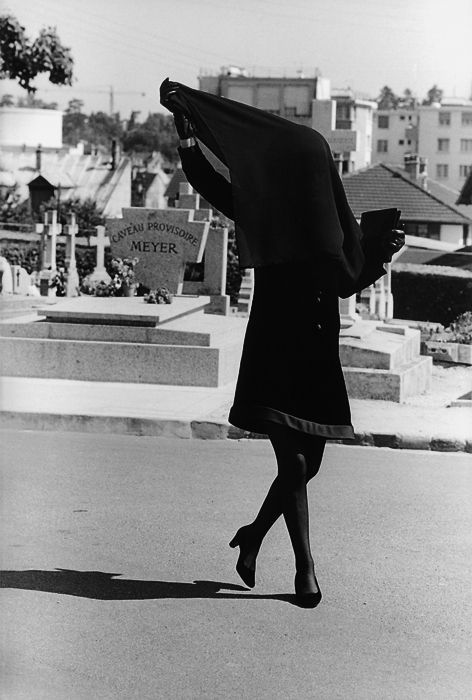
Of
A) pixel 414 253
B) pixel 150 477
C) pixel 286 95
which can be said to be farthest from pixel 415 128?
pixel 150 477

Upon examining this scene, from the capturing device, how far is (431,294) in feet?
78.6

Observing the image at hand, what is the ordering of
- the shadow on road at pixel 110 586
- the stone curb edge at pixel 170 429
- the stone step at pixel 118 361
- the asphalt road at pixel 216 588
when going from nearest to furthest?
the asphalt road at pixel 216 588, the shadow on road at pixel 110 586, the stone curb edge at pixel 170 429, the stone step at pixel 118 361

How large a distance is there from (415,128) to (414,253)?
79322 millimetres

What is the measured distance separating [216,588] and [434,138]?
10812 cm

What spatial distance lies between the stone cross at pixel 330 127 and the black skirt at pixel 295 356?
31.4 feet

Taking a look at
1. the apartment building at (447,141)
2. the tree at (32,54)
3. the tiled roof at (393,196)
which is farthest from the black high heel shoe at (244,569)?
the apartment building at (447,141)

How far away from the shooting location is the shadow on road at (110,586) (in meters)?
5.36

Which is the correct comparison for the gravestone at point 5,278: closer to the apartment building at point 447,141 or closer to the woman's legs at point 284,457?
the woman's legs at point 284,457

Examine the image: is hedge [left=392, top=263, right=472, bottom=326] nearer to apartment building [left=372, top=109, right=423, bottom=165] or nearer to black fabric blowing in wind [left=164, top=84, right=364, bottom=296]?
black fabric blowing in wind [left=164, top=84, right=364, bottom=296]

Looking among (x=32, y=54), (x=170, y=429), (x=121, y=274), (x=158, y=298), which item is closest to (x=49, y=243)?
(x=32, y=54)

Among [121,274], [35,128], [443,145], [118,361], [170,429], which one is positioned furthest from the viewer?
[443,145]

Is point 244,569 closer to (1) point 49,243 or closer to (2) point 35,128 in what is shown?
(1) point 49,243

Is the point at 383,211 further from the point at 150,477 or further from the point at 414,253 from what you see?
the point at 414,253

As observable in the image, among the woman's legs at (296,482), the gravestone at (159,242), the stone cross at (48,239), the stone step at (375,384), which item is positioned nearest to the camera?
the woman's legs at (296,482)
